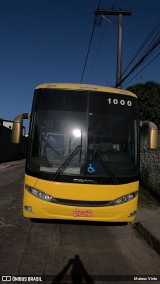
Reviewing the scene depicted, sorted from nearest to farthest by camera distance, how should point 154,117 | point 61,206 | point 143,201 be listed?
point 61,206, point 143,201, point 154,117

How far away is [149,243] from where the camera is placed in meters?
6.20

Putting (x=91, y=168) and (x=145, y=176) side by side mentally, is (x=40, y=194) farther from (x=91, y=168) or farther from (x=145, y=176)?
(x=145, y=176)

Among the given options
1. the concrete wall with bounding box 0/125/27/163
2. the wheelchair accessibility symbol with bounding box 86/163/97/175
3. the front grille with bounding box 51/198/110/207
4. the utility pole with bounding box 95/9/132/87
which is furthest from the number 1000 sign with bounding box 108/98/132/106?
the concrete wall with bounding box 0/125/27/163

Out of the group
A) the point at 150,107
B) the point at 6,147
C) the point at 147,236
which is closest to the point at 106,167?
the point at 147,236

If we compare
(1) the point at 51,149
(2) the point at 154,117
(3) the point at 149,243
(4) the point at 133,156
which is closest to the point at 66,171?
(1) the point at 51,149

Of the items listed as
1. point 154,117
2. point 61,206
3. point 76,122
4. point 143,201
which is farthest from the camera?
point 154,117

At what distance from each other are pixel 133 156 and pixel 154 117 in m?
11.4

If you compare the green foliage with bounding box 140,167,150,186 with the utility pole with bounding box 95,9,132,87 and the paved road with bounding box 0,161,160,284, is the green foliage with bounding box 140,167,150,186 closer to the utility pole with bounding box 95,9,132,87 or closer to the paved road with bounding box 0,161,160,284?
the paved road with bounding box 0,161,160,284

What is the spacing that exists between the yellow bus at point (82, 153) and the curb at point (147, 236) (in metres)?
0.55

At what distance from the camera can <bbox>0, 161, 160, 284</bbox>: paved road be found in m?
4.59

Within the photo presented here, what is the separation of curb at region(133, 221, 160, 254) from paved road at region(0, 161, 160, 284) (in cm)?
11

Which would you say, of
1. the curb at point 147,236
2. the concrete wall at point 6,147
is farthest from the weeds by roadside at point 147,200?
the concrete wall at point 6,147

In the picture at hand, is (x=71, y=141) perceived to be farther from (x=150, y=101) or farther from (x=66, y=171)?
(x=150, y=101)

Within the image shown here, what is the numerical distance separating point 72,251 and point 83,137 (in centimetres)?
212
